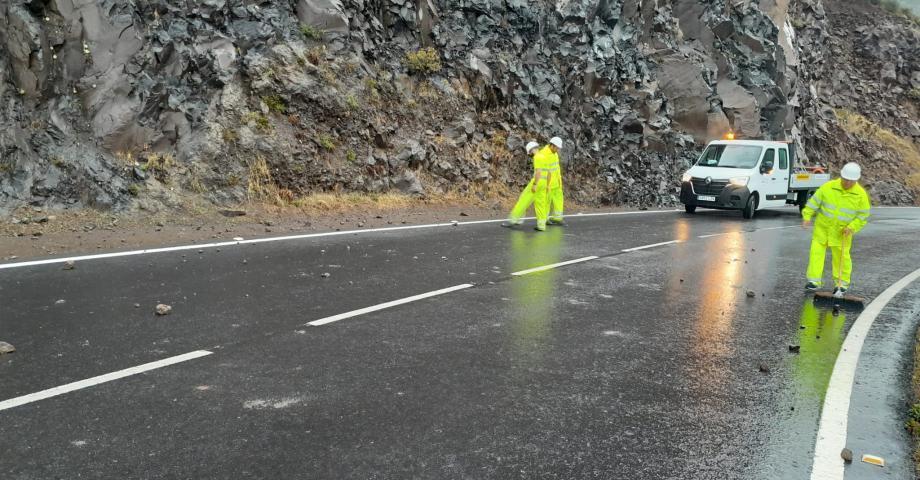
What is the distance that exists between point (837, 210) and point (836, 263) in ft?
2.05

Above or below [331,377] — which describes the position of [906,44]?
above

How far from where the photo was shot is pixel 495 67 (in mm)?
21016

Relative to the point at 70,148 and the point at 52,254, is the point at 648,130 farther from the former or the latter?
the point at 52,254

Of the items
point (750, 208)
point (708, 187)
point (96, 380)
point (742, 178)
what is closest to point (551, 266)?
point (96, 380)

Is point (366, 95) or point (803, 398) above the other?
point (366, 95)

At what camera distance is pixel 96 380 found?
450cm

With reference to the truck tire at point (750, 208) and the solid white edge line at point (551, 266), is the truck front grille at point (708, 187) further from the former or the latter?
the solid white edge line at point (551, 266)

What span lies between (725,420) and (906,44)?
176 ft

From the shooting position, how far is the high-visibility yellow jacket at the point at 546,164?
13898 mm

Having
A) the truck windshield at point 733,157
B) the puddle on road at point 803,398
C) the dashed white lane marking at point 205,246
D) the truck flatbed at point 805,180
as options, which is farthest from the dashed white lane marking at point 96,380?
the truck flatbed at point 805,180

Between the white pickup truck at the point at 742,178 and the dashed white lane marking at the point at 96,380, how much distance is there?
53.4 ft

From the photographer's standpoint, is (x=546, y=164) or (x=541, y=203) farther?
(x=546, y=164)

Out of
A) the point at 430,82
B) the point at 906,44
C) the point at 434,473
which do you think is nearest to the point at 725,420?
the point at 434,473

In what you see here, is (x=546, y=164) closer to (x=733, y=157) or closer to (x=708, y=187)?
(x=708, y=187)
